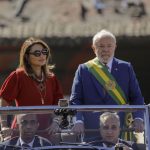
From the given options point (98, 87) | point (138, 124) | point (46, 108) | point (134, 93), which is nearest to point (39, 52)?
point (98, 87)

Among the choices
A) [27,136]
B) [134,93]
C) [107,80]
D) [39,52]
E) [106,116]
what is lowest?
[27,136]

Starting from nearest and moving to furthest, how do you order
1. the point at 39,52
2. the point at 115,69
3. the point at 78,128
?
the point at 78,128 < the point at 39,52 < the point at 115,69

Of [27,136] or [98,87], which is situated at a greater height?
[98,87]

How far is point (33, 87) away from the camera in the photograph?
582 cm

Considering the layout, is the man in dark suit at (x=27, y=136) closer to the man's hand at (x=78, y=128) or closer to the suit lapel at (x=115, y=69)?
the man's hand at (x=78, y=128)

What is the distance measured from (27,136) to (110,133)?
1.74 feet

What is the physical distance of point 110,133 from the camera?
505cm

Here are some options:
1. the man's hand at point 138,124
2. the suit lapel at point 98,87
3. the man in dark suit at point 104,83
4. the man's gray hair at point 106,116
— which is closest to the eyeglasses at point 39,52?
the man in dark suit at point 104,83

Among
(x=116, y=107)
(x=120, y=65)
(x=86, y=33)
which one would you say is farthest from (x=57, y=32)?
(x=116, y=107)

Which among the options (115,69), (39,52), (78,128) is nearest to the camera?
(78,128)

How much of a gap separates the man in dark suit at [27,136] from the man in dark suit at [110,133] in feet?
1.10

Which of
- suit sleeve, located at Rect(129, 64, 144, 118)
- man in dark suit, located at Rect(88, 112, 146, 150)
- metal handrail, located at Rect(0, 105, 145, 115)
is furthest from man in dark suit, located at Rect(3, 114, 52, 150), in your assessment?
suit sleeve, located at Rect(129, 64, 144, 118)

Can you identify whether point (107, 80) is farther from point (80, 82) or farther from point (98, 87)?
point (80, 82)

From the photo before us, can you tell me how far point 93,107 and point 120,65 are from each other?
1.01m
